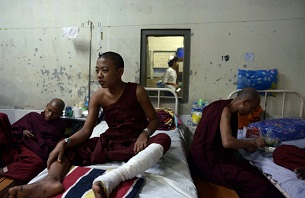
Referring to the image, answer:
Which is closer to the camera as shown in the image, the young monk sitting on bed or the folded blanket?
the folded blanket

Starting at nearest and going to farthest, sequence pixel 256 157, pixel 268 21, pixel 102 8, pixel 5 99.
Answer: pixel 256 157
pixel 268 21
pixel 102 8
pixel 5 99

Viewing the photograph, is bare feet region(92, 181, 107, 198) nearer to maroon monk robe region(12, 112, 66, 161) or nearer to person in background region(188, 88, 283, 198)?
person in background region(188, 88, 283, 198)

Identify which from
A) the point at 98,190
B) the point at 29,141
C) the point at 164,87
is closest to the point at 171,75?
the point at 164,87

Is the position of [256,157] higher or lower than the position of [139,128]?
lower

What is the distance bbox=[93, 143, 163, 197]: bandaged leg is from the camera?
3.69 ft

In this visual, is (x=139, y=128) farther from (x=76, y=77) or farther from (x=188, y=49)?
(x=76, y=77)

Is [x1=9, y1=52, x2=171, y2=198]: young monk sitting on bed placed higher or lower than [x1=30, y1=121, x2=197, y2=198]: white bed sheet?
higher

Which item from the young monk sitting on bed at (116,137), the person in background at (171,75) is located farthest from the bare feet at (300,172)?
the person in background at (171,75)

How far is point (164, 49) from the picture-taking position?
10.3 feet

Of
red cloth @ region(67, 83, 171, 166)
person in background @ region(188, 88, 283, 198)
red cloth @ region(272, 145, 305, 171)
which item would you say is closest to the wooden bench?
red cloth @ region(67, 83, 171, 166)

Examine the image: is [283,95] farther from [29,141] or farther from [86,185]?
[29,141]

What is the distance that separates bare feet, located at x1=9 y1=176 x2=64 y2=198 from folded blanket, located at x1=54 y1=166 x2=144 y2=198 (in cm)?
4

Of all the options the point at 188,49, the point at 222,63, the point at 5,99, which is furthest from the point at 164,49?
the point at 5,99

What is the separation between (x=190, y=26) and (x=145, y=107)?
176cm
